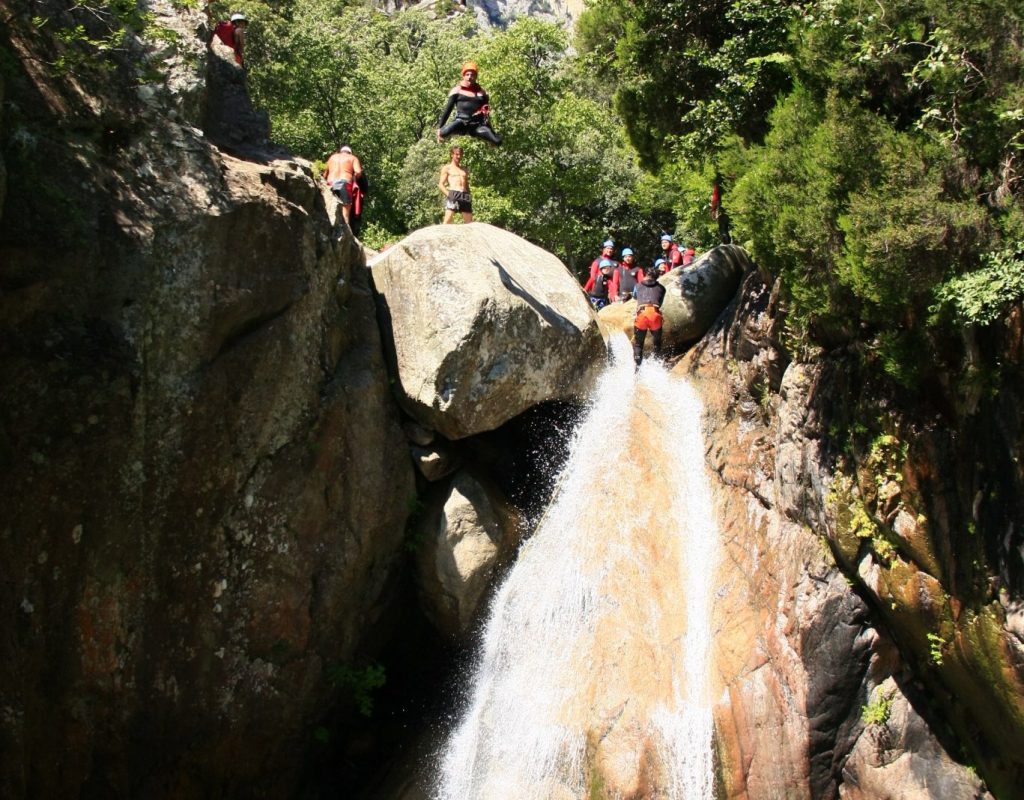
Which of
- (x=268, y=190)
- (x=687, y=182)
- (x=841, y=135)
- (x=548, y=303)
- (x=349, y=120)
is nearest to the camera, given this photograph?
(x=841, y=135)

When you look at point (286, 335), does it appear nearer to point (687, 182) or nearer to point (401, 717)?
point (401, 717)

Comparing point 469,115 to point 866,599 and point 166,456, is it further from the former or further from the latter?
point 866,599

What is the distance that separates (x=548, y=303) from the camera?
11969 mm

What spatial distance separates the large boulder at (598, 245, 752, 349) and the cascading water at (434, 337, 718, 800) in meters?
2.06

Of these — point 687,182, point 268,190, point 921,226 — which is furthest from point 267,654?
point 687,182

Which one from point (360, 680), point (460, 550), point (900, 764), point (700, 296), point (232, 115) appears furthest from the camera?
point (700, 296)

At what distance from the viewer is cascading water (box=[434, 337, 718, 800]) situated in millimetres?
9180

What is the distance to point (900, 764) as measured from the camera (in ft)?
27.5

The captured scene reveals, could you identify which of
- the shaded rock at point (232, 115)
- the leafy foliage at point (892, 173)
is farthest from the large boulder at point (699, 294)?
the shaded rock at point (232, 115)

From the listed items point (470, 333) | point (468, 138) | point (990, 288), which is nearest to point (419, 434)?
point (470, 333)

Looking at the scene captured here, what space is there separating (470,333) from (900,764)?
21.3ft

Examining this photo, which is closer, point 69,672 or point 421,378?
point 69,672

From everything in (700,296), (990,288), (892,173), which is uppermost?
(892,173)

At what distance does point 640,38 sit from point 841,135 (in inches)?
254
